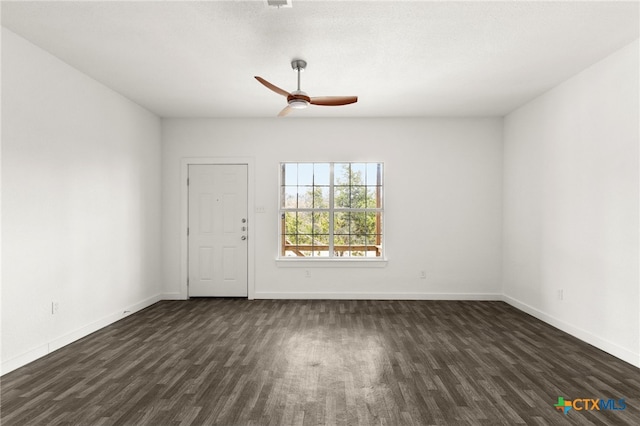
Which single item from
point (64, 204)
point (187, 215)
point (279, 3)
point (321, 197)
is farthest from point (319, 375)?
point (187, 215)

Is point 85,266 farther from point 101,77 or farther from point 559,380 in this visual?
point 559,380

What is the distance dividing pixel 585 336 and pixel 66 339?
5.30 metres

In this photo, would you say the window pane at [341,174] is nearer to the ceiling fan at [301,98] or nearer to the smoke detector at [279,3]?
the ceiling fan at [301,98]

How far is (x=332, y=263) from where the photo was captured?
6.00 m

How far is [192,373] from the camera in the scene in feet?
10.3

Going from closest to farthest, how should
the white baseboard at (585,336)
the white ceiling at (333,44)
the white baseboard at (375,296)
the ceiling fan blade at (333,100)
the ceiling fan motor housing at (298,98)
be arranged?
the white ceiling at (333,44) → the white baseboard at (585,336) → the ceiling fan motor housing at (298,98) → the ceiling fan blade at (333,100) → the white baseboard at (375,296)

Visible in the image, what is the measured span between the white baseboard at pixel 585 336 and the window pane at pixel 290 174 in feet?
12.3

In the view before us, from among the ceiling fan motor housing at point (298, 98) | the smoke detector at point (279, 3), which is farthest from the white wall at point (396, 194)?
the smoke detector at point (279, 3)

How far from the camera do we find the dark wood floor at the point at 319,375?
8.11ft

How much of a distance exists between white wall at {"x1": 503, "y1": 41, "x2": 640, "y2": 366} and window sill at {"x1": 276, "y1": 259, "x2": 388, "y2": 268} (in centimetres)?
200

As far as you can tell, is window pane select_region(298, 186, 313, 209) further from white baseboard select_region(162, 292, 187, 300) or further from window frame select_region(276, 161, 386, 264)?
white baseboard select_region(162, 292, 187, 300)

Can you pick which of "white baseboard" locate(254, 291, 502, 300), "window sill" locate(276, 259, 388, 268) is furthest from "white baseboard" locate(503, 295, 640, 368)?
"window sill" locate(276, 259, 388, 268)

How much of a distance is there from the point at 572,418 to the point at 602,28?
2987mm

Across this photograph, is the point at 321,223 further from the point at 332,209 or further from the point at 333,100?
the point at 333,100
